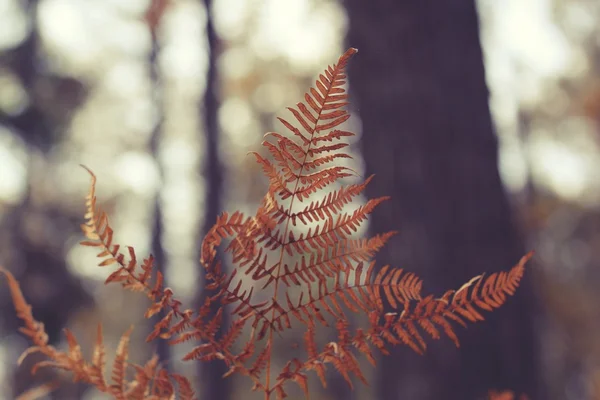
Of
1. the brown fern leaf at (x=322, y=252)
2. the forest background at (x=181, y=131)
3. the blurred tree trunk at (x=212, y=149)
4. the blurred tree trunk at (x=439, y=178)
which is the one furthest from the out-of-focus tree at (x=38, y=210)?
the brown fern leaf at (x=322, y=252)

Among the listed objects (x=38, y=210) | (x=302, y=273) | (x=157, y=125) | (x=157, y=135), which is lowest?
(x=302, y=273)

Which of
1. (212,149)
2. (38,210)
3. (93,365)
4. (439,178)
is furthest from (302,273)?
(38,210)

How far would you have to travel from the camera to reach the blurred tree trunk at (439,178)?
4.69 feet

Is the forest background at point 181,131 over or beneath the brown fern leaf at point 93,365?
over

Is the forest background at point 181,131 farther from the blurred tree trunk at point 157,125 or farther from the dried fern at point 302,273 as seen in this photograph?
the dried fern at point 302,273

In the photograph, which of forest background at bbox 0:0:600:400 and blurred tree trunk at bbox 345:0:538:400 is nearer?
blurred tree trunk at bbox 345:0:538:400

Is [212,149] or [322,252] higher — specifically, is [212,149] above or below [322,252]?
above

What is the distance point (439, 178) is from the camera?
62.1 inches

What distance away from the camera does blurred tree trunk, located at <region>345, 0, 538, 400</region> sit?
4.69 ft

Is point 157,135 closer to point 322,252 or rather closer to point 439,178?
point 439,178

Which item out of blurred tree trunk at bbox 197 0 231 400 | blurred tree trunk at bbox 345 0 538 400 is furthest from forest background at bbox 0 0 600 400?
blurred tree trunk at bbox 345 0 538 400

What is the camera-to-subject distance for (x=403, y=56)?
172 cm

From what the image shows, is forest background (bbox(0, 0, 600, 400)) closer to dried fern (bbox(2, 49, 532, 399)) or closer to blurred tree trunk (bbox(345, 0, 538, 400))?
blurred tree trunk (bbox(345, 0, 538, 400))

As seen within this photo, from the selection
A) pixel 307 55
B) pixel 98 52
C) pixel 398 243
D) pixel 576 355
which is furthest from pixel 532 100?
pixel 398 243
